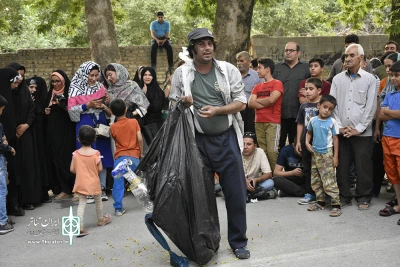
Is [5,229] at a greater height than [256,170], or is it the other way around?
[256,170]

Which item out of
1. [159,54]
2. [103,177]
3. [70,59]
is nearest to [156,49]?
[159,54]

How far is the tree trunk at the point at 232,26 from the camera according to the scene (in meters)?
10.4

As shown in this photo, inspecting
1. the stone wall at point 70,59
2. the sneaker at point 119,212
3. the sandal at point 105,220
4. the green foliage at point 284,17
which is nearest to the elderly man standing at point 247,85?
the sneaker at point 119,212

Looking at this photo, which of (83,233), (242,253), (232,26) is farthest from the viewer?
(232,26)

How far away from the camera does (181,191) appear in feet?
17.6

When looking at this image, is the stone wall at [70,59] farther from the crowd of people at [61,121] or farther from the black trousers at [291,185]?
the black trousers at [291,185]

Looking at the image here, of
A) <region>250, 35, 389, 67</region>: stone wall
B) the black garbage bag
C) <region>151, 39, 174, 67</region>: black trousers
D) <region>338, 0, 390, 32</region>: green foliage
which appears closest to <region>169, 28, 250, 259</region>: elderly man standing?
the black garbage bag

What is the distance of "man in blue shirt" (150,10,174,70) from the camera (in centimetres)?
1600

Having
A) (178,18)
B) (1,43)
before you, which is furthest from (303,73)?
(1,43)

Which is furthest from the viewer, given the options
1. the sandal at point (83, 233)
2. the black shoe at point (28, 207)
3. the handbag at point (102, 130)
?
the handbag at point (102, 130)

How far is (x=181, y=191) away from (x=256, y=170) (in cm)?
312

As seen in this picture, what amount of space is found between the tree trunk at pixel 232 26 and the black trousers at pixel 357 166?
3465 millimetres

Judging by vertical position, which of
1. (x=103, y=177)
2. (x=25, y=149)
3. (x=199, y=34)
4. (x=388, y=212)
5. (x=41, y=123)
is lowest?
(x=388, y=212)
